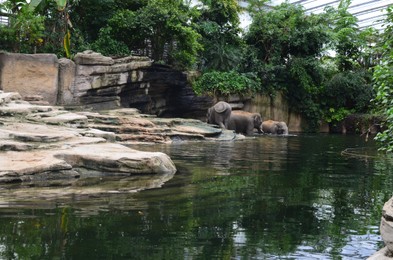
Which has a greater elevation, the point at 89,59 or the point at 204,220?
the point at 89,59

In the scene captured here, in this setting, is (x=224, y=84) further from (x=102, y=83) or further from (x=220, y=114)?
(x=102, y=83)

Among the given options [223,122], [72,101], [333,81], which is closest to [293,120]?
[333,81]

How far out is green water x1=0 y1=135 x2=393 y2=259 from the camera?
3797 mm

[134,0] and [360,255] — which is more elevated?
[134,0]

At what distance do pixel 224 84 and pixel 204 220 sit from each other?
19146mm

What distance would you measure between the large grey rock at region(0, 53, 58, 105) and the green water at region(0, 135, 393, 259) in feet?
34.1

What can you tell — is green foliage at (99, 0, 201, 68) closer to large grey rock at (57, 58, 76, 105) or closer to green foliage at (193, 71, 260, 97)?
green foliage at (193, 71, 260, 97)

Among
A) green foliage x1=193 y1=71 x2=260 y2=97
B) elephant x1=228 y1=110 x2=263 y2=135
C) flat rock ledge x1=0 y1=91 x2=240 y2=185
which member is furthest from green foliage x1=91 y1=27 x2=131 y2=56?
flat rock ledge x1=0 y1=91 x2=240 y2=185

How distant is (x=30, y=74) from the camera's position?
16781 mm

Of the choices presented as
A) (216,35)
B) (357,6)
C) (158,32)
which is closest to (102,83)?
(158,32)

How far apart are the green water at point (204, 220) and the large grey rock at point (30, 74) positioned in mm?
10381

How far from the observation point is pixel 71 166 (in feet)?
23.1

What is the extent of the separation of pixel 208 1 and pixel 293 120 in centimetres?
781

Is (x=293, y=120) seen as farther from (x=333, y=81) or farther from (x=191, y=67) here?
(x=191, y=67)
